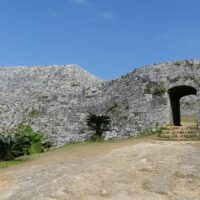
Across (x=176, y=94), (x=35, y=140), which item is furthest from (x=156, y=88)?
(x=35, y=140)

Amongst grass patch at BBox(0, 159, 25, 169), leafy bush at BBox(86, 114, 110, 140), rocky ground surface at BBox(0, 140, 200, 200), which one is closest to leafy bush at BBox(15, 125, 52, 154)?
leafy bush at BBox(86, 114, 110, 140)

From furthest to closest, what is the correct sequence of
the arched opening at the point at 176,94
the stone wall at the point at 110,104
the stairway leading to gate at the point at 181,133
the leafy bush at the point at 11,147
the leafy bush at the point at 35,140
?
1. the arched opening at the point at 176,94
2. the stone wall at the point at 110,104
3. the leafy bush at the point at 35,140
4. the stairway leading to gate at the point at 181,133
5. the leafy bush at the point at 11,147

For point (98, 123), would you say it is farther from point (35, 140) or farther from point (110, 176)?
point (110, 176)

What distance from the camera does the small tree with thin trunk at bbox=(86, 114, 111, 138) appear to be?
2333 centimetres

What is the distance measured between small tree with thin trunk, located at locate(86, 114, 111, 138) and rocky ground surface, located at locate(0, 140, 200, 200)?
267 inches

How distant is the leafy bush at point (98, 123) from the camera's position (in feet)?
76.5

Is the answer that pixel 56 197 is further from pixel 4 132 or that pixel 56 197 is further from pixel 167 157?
pixel 4 132

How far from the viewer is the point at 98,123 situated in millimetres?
23484

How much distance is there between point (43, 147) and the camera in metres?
23.1

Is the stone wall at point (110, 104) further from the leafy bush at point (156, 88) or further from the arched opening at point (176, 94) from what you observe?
the arched opening at point (176, 94)

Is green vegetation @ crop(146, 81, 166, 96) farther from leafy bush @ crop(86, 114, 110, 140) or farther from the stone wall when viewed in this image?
leafy bush @ crop(86, 114, 110, 140)

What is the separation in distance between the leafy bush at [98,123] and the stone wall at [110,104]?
1.17 feet

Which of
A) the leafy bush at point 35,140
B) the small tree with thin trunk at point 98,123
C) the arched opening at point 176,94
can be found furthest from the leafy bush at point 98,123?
the arched opening at point 176,94

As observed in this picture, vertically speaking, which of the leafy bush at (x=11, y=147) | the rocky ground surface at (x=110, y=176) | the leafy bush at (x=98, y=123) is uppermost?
the leafy bush at (x=98, y=123)
